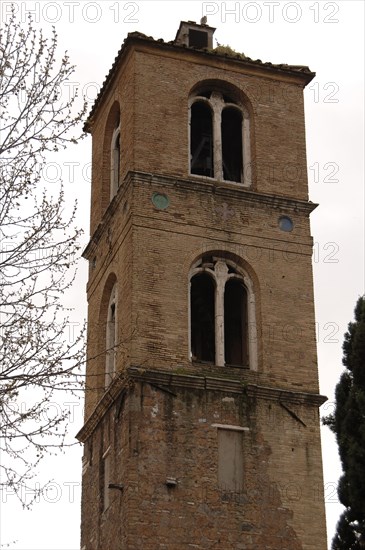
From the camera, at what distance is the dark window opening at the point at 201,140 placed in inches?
1294

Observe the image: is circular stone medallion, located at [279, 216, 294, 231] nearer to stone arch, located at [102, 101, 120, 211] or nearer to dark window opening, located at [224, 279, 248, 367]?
dark window opening, located at [224, 279, 248, 367]

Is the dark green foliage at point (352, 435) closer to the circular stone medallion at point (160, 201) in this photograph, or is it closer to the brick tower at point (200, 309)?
the brick tower at point (200, 309)

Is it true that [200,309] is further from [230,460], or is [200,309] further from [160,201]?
[230,460]

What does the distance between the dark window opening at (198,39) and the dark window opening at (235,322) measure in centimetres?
671

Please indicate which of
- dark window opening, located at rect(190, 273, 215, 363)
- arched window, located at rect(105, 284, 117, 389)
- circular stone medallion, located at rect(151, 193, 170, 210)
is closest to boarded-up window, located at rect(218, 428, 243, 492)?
dark window opening, located at rect(190, 273, 215, 363)

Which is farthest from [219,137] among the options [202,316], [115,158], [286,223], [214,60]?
[202,316]

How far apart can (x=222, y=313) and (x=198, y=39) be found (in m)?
7.94

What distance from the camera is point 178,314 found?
96.7 ft

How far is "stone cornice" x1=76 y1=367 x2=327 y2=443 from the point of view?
1113 inches

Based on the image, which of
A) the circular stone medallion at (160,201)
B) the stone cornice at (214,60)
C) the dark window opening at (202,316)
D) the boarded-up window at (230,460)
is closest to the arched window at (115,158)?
the stone cornice at (214,60)

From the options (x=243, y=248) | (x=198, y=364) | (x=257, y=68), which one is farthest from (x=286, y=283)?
(x=257, y=68)

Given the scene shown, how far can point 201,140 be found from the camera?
3344cm

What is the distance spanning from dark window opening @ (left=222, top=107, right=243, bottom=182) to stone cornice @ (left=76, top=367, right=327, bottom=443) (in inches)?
240

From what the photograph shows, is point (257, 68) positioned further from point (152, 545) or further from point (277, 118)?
point (152, 545)
